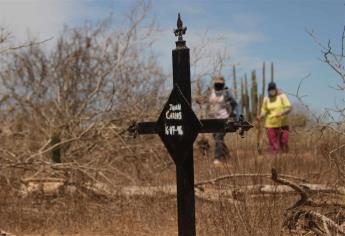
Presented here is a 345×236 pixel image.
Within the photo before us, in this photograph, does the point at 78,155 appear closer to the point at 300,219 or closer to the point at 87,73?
the point at 87,73

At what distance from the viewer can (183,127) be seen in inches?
153

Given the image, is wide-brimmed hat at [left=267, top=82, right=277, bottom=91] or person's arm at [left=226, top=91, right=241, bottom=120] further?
wide-brimmed hat at [left=267, top=82, right=277, bottom=91]

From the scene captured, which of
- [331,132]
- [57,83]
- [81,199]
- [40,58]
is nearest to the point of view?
[331,132]

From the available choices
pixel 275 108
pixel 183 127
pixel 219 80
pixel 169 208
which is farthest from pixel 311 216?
pixel 275 108

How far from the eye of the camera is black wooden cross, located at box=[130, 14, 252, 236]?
3871mm

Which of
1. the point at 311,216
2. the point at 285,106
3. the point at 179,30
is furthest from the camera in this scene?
the point at 285,106

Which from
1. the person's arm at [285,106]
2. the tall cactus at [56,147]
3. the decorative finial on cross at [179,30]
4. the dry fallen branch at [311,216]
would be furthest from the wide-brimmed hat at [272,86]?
the decorative finial on cross at [179,30]

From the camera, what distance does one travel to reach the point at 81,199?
7.91 m

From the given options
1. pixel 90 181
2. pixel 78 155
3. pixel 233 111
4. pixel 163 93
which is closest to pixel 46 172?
pixel 90 181

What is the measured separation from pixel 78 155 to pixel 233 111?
2.76 m

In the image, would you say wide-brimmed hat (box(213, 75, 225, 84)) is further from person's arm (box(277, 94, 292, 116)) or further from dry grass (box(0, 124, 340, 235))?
person's arm (box(277, 94, 292, 116))

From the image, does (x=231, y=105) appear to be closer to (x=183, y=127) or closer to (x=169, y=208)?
(x=169, y=208)

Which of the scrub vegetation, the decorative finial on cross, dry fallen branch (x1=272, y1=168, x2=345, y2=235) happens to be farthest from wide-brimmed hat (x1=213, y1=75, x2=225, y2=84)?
A: the decorative finial on cross

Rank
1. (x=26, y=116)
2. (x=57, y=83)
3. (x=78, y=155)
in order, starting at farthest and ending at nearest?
(x=57, y=83) → (x=26, y=116) → (x=78, y=155)
